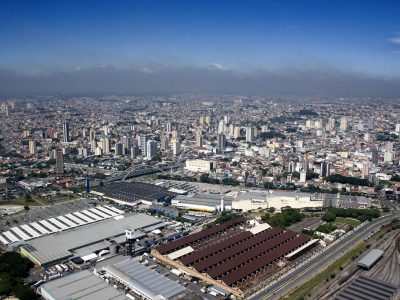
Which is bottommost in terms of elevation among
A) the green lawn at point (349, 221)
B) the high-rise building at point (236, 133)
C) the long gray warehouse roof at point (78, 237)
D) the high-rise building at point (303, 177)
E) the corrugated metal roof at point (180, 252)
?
the green lawn at point (349, 221)

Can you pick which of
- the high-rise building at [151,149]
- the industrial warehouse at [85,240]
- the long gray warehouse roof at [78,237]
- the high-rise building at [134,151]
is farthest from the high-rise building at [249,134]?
the industrial warehouse at [85,240]

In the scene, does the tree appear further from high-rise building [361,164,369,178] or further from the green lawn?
high-rise building [361,164,369,178]

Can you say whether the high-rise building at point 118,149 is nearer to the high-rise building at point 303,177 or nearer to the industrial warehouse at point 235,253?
the high-rise building at point 303,177

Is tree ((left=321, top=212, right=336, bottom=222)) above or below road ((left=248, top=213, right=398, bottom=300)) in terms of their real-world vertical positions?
above

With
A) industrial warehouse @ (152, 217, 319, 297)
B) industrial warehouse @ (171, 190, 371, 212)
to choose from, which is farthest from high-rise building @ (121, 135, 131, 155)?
industrial warehouse @ (152, 217, 319, 297)

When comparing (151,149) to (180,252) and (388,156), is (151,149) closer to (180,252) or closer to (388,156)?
(388,156)

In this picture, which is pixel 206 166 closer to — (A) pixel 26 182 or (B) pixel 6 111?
(A) pixel 26 182
